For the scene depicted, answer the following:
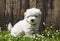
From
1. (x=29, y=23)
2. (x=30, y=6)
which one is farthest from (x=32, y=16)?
(x=30, y=6)

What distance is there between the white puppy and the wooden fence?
1.83 meters

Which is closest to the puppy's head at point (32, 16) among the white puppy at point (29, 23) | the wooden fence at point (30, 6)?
the white puppy at point (29, 23)

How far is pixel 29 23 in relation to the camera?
7160 mm

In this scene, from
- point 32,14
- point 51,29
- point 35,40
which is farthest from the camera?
point 51,29

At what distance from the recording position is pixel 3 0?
9.48 metres

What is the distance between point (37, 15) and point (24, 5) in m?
2.27

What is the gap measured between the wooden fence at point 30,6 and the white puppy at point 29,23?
1830 millimetres

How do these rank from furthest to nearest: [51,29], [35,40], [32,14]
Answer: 1. [51,29]
2. [32,14]
3. [35,40]

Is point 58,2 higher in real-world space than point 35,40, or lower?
higher

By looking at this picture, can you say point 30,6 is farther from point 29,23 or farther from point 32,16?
point 32,16

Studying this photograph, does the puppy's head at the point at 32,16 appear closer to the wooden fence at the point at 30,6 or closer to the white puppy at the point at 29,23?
the white puppy at the point at 29,23

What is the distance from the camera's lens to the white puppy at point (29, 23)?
693 cm

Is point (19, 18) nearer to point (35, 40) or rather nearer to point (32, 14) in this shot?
point (32, 14)

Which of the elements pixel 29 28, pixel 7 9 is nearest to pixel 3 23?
pixel 7 9
